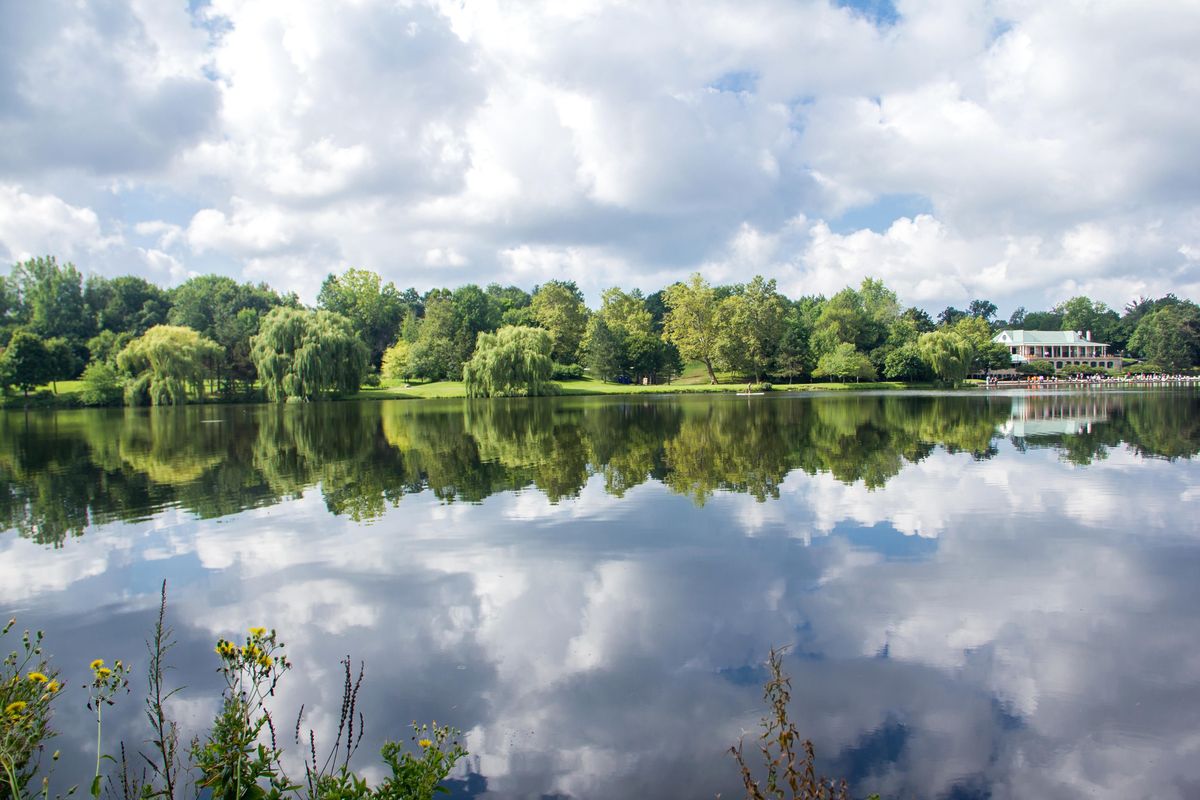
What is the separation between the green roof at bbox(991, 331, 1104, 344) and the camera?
13625cm

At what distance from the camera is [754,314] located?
89.6 m

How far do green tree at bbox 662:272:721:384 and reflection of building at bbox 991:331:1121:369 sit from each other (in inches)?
2857

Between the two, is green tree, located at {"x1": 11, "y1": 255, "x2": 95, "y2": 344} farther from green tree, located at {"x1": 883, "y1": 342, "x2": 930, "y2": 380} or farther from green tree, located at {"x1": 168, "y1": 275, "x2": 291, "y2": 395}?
green tree, located at {"x1": 883, "y1": 342, "x2": 930, "y2": 380}

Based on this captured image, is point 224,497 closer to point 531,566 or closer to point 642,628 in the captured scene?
point 531,566

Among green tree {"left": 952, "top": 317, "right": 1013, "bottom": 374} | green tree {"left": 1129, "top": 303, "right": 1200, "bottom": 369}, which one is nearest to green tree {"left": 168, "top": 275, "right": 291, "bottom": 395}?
green tree {"left": 952, "top": 317, "right": 1013, "bottom": 374}

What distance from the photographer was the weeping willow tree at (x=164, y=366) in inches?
2418

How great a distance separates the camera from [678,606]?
27.8 ft

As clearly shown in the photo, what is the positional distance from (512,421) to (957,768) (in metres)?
33.8

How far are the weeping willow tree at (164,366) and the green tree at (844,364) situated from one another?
67123 mm

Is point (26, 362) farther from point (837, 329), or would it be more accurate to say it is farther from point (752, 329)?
point (837, 329)

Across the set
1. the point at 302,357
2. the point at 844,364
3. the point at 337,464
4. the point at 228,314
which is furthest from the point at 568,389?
the point at 337,464

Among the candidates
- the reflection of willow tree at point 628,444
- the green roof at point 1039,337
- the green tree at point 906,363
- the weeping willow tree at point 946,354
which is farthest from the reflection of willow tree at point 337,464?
the green roof at point 1039,337

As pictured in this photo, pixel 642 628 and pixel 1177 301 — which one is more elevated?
pixel 1177 301

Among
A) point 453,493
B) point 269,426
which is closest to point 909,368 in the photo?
point 269,426
